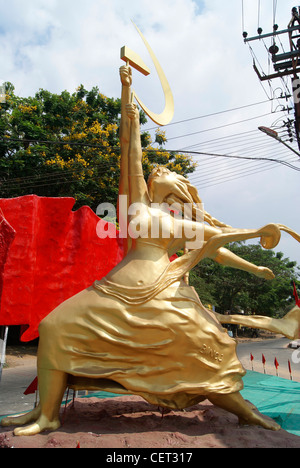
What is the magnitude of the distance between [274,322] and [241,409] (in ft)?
2.99

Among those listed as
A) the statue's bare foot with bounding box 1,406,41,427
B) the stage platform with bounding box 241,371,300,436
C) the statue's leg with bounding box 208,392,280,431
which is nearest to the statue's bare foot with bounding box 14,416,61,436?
the statue's bare foot with bounding box 1,406,41,427

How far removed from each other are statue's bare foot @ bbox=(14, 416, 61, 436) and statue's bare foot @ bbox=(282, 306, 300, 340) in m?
2.38


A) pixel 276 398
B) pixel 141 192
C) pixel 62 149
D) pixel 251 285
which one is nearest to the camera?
pixel 141 192

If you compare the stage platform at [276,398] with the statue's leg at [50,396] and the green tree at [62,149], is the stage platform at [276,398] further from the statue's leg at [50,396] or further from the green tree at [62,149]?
the green tree at [62,149]

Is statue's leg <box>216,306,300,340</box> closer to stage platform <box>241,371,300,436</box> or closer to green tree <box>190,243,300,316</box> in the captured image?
stage platform <box>241,371,300,436</box>

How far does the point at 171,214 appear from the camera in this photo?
13.5ft

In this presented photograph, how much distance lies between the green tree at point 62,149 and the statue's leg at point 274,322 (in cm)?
809

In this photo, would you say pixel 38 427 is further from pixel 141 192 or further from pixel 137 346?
pixel 141 192

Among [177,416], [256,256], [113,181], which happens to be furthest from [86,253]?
[256,256]

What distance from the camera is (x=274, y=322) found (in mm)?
3789

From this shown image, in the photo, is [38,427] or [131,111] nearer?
[38,427]

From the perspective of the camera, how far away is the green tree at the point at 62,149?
444 inches

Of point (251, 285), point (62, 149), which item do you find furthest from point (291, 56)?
point (251, 285)
